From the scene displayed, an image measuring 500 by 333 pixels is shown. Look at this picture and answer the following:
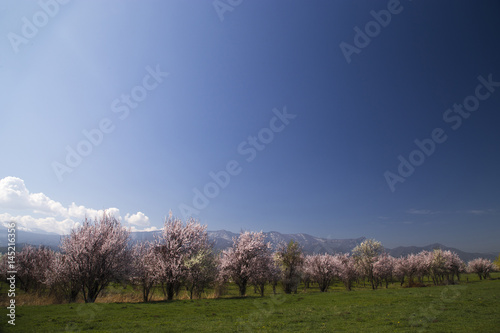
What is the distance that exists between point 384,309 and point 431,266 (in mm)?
86300

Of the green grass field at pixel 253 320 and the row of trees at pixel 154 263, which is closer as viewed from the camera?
the green grass field at pixel 253 320

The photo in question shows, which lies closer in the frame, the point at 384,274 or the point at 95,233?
the point at 95,233

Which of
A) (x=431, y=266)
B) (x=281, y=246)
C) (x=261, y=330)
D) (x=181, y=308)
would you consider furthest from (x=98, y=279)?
(x=431, y=266)

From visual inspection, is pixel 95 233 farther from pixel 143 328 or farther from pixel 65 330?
pixel 143 328

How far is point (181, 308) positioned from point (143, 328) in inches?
353

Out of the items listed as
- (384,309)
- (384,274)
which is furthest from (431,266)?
(384,309)

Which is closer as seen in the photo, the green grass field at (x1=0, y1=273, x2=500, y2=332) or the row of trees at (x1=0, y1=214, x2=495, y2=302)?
the green grass field at (x1=0, y1=273, x2=500, y2=332)

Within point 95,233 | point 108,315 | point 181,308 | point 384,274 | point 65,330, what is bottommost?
point 384,274

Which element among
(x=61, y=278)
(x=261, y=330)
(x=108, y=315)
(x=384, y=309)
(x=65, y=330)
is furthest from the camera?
(x=61, y=278)

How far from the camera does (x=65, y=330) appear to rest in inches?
559

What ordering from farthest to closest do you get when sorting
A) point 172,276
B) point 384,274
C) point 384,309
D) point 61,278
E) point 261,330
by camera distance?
point 384,274
point 172,276
point 61,278
point 384,309
point 261,330

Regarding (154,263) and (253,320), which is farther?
(154,263)

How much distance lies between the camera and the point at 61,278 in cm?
2645

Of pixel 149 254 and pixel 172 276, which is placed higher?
pixel 149 254
